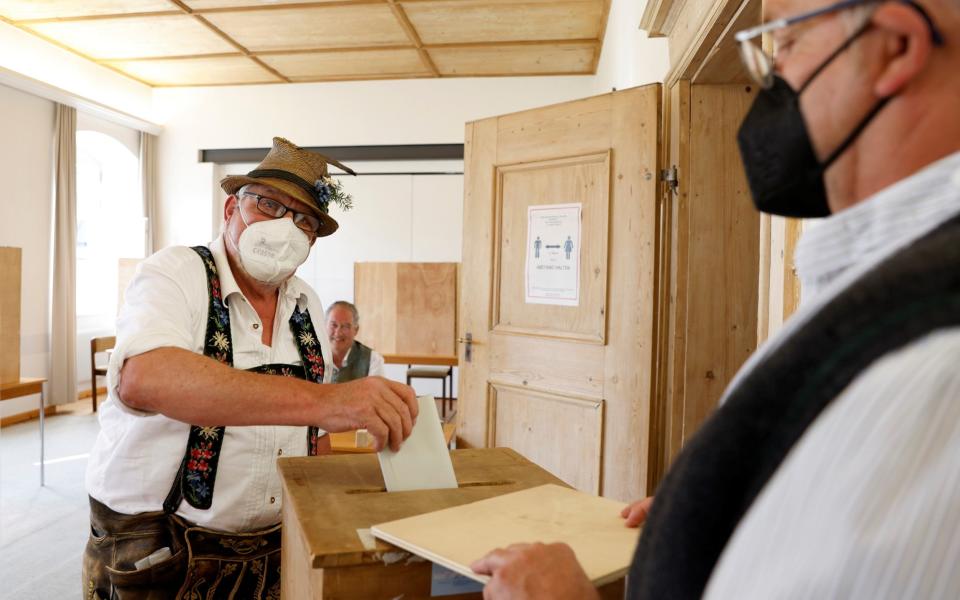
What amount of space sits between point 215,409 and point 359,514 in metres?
0.50

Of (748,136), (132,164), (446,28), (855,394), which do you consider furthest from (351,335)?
(132,164)

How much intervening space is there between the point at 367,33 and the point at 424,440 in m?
5.58

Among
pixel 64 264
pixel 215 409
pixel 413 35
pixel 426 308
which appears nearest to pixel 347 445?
pixel 215 409

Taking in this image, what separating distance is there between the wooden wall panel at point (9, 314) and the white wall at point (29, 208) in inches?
71.4

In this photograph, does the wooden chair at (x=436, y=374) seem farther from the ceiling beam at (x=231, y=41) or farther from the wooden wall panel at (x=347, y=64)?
the ceiling beam at (x=231, y=41)

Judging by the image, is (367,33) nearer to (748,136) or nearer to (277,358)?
(277,358)

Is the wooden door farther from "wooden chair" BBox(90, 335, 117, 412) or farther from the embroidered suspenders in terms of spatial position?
"wooden chair" BBox(90, 335, 117, 412)

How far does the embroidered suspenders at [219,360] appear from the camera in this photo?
144 cm

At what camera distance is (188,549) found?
4.62 feet

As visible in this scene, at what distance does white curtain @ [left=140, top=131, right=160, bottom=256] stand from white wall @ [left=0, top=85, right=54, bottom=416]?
4.04ft

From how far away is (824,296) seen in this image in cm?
49

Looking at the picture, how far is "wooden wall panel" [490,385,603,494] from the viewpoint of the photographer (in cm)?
310

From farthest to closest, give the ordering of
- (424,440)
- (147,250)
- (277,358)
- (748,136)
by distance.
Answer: (147,250), (277,358), (424,440), (748,136)

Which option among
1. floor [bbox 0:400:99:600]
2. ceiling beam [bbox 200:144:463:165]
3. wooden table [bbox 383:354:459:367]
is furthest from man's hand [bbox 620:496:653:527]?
ceiling beam [bbox 200:144:463:165]
